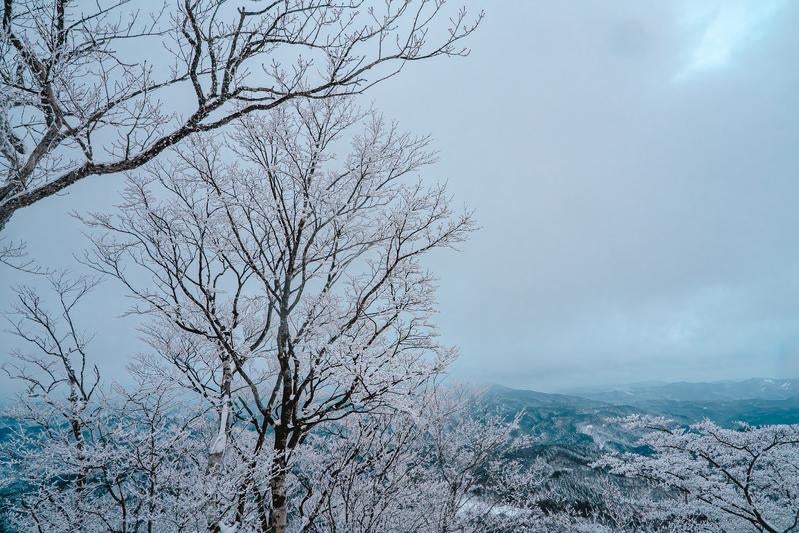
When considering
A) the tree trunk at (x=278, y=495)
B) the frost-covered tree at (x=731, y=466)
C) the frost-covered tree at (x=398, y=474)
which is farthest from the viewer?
the frost-covered tree at (x=731, y=466)

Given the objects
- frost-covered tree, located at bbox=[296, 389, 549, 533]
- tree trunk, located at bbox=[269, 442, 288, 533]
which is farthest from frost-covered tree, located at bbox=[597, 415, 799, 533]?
tree trunk, located at bbox=[269, 442, 288, 533]

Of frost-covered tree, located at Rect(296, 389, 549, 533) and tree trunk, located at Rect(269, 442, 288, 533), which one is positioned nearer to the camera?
tree trunk, located at Rect(269, 442, 288, 533)

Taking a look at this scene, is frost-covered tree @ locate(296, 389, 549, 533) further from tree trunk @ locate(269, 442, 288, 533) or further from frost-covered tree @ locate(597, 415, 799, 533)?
frost-covered tree @ locate(597, 415, 799, 533)

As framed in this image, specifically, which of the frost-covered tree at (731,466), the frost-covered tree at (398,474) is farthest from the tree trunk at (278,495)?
the frost-covered tree at (731,466)

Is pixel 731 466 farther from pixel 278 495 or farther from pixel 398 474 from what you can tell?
pixel 278 495

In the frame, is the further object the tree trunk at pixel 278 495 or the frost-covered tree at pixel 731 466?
the frost-covered tree at pixel 731 466

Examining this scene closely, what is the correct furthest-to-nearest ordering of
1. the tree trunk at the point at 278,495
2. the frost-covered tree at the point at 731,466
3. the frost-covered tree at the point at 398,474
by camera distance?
the frost-covered tree at the point at 731,466 → the frost-covered tree at the point at 398,474 → the tree trunk at the point at 278,495

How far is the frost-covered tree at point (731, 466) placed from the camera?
9.92m

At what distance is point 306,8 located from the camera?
3.06 m

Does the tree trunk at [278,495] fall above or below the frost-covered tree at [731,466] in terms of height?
above

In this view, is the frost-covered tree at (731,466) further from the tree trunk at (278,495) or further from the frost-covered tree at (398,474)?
the tree trunk at (278,495)

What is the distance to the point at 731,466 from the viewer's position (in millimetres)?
11438

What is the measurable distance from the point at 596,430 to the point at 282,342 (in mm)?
111357

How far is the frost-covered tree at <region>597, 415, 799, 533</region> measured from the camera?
9.92 metres
